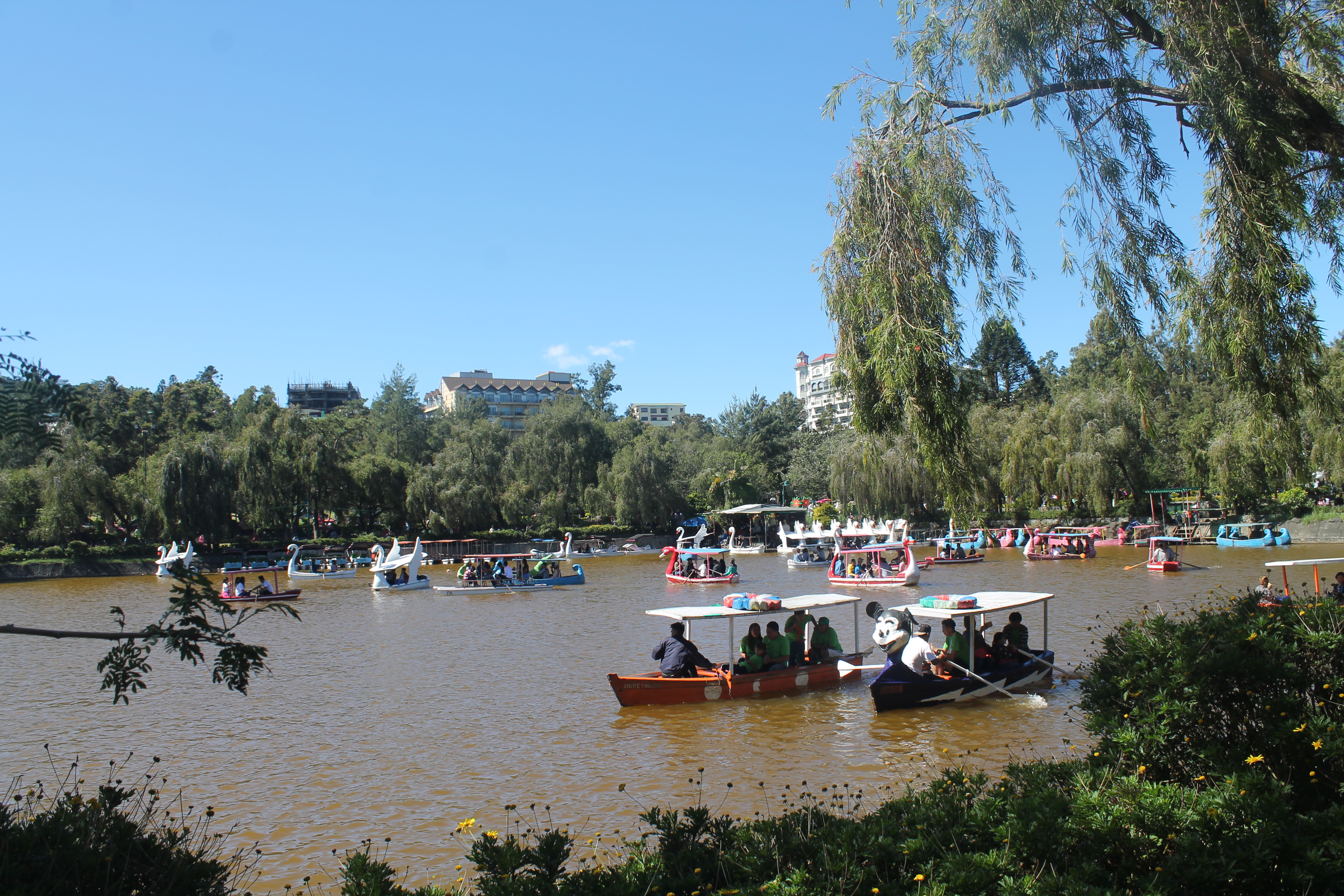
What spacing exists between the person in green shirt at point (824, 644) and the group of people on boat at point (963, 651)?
1.58m

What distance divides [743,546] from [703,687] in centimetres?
4962

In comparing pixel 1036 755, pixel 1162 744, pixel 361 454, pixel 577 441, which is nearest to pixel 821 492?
pixel 577 441

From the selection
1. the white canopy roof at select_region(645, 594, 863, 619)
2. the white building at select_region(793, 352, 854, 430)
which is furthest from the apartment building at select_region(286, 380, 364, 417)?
the white canopy roof at select_region(645, 594, 863, 619)

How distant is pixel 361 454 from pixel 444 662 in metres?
45.9

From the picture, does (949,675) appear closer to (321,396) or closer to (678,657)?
(678,657)

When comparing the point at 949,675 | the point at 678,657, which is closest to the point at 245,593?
the point at 678,657

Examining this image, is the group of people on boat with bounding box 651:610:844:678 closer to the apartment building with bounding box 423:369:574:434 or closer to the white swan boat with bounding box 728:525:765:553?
the white swan boat with bounding box 728:525:765:553

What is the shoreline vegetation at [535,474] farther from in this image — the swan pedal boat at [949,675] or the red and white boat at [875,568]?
the swan pedal boat at [949,675]

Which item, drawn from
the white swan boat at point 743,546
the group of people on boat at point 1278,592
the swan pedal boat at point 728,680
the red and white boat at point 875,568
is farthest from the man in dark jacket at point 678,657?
the white swan boat at point 743,546

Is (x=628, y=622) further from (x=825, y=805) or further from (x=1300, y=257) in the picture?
(x=1300, y=257)

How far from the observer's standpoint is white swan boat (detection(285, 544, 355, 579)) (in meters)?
44.9

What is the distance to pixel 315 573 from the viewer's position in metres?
45.3

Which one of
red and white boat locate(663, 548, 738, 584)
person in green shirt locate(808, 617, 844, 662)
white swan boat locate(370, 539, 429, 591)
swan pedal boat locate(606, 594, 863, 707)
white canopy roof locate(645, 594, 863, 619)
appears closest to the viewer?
swan pedal boat locate(606, 594, 863, 707)

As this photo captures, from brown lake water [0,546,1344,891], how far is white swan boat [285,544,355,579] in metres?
19.7
